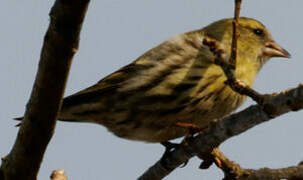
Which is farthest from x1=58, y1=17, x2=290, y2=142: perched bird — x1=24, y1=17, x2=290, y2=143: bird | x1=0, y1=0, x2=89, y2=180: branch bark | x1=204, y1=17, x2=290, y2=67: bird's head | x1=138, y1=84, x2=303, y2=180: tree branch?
x1=0, y1=0, x2=89, y2=180: branch bark

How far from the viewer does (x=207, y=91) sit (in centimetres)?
449

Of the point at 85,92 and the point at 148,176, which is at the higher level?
the point at 85,92

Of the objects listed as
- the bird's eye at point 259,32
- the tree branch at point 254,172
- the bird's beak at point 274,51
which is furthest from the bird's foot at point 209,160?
the bird's eye at point 259,32

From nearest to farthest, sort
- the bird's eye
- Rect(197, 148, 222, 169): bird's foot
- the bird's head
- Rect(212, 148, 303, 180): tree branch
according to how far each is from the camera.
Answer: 1. Rect(212, 148, 303, 180): tree branch
2. Rect(197, 148, 222, 169): bird's foot
3. the bird's head
4. the bird's eye

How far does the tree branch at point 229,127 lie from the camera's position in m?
2.69

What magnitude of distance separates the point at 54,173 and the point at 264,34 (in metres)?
3.03

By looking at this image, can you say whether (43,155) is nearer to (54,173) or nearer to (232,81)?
(54,173)

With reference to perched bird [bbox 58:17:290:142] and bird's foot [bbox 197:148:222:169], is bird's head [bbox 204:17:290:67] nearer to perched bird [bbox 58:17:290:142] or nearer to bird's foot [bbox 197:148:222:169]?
perched bird [bbox 58:17:290:142]

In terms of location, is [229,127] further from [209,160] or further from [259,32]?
[259,32]

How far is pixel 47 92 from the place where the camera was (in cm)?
288

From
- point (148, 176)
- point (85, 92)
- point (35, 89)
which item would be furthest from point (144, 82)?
point (35, 89)

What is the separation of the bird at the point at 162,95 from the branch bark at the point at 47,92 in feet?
4.98

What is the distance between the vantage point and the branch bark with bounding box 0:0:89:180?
2.62 metres

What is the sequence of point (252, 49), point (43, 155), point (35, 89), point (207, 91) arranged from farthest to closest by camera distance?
point (252, 49)
point (207, 91)
point (43, 155)
point (35, 89)
